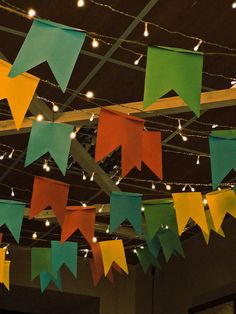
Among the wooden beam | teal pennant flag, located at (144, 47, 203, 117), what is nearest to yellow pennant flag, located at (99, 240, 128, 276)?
the wooden beam

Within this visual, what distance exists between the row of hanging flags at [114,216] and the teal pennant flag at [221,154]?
26.1 inches

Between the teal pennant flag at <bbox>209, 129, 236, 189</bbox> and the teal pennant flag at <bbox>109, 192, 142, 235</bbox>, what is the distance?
82cm

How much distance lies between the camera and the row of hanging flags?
3387mm

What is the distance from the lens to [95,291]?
23.1 ft

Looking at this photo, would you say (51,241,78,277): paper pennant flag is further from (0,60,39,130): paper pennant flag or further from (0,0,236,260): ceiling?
(0,60,39,130): paper pennant flag

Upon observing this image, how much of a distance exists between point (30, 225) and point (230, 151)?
3484 mm

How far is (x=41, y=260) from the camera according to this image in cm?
466

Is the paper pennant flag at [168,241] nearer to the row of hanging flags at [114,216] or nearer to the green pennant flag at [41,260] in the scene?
the row of hanging flags at [114,216]

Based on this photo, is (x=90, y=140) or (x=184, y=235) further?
(x=184, y=235)

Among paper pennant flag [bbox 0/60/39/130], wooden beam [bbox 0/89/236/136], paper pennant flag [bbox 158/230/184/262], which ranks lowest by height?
paper pennant flag [bbox 158/230/184/262]

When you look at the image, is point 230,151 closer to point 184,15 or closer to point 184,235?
point 184,15

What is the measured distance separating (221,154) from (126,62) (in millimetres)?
804

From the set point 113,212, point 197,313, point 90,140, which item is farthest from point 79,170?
point 197,313

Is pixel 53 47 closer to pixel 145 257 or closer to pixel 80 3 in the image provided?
Answer: pixel 80 3
